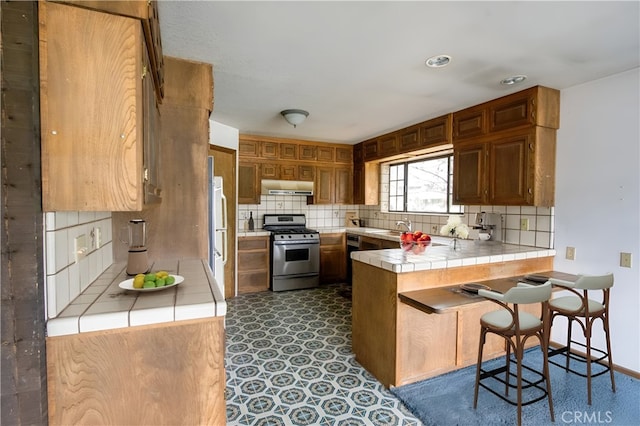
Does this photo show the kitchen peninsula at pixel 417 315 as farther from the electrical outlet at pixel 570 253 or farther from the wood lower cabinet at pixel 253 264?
the wood lower cabinet at pixel 253 264

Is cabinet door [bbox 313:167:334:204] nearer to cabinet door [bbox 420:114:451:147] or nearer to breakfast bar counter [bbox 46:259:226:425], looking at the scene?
cabinet door [bbox 420:114:451:147]

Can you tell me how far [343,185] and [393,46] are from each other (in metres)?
3.41

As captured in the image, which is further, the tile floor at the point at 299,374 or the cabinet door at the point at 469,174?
the cabinet door at the point at 469,174

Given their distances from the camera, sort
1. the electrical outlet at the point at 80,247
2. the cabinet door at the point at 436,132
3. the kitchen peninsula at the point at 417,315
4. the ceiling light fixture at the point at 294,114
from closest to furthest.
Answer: the electrical outlet at the point at 80,247 → the kitchen peninsula at the point at 417,315 → the ceiling light fixture at the point at 294,114 → the cabinet door at the point at 436,132

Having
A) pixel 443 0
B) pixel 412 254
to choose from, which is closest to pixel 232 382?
pixel 412 254

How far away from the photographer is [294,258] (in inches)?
187

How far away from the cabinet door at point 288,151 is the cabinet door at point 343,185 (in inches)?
29.8

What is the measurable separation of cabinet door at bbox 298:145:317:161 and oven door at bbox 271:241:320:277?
52.6 inches

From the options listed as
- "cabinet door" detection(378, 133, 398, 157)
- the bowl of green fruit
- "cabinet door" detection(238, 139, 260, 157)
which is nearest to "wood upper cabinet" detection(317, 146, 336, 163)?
"cabinet door" detection(378, 133, 398, 157)

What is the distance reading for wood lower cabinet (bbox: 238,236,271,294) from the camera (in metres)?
4.60

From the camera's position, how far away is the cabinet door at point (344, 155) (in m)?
5.33

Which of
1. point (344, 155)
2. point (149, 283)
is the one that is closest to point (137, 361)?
point (149, 283)

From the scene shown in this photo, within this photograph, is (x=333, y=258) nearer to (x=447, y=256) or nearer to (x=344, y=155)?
(x=344, y=155)

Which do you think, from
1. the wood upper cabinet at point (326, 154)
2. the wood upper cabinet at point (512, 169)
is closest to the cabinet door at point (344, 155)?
the wood upper cabinet at point (326, 154)
